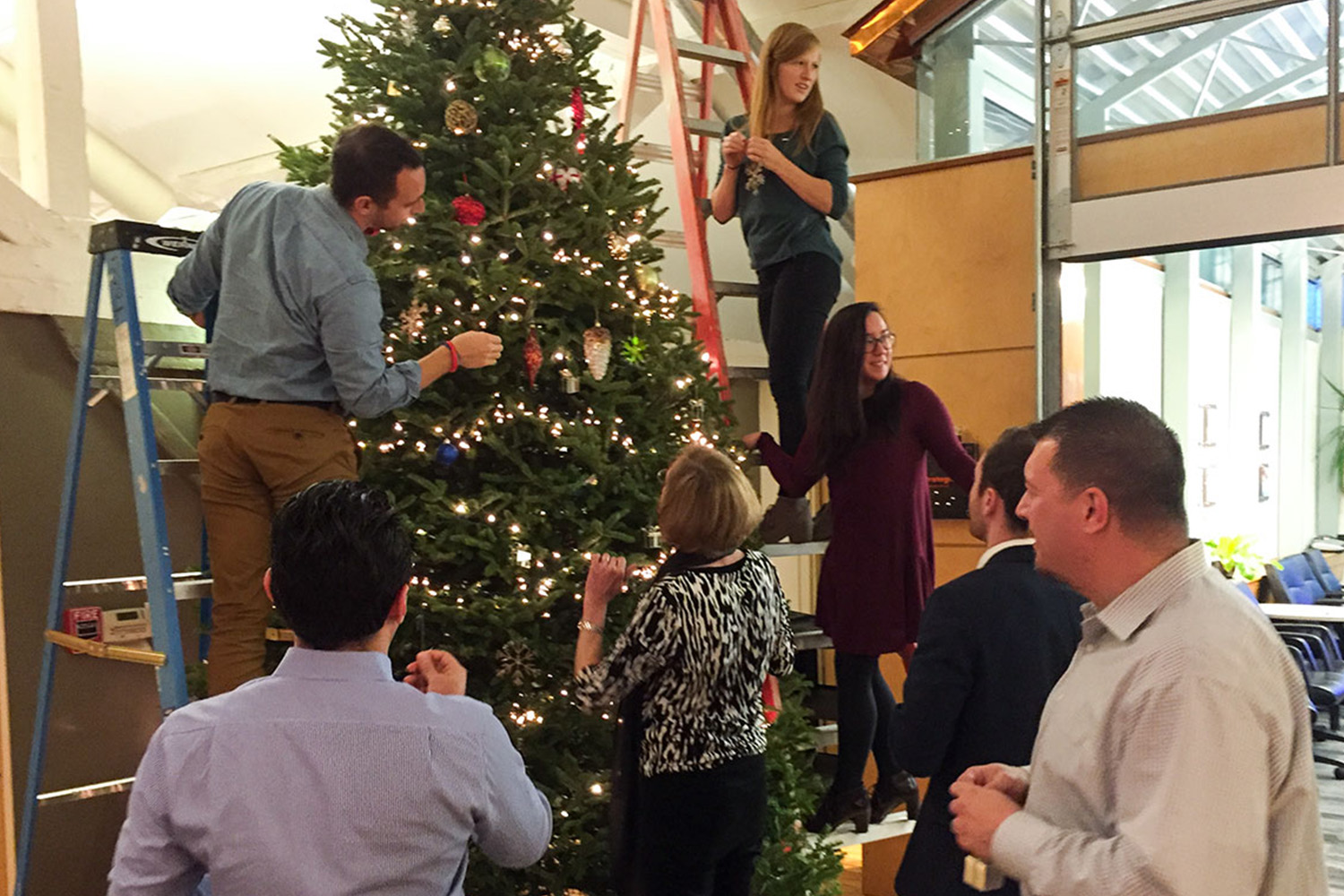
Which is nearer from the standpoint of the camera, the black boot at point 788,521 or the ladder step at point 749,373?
the black boot at point 788,521

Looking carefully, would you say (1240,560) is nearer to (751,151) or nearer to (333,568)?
(751,151)

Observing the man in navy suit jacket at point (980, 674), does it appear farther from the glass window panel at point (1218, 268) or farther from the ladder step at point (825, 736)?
the glass window panel at point (1218, 268)

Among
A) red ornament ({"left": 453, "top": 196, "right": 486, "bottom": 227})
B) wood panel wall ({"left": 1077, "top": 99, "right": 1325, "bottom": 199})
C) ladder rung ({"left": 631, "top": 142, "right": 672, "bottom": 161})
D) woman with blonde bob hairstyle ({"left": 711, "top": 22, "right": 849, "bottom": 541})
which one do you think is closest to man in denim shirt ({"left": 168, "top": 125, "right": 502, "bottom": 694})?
red ornament ({"left": 453, "top": 196, "right": 486, "bottom": 227})

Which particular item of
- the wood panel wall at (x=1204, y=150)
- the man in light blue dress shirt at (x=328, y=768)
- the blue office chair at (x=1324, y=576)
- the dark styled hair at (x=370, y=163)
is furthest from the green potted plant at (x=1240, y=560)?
the man in light blue dress shirt at (x=328, y=768)

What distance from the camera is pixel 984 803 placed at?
1450 mm

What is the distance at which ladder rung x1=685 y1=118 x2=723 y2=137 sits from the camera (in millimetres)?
4164

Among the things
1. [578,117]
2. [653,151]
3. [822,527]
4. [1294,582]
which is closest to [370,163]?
[578,117]

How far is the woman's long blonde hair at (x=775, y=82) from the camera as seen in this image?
3.50 meters

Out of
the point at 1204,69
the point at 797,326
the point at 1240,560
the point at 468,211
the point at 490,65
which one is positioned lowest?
the point at 1240,560

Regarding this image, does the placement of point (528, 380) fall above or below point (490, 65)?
below

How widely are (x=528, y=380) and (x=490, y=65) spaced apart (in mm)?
848

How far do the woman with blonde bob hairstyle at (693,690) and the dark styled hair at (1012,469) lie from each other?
2.05 feet

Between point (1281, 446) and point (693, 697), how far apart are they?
1061cm

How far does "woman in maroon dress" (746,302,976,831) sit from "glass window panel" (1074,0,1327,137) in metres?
1.77
